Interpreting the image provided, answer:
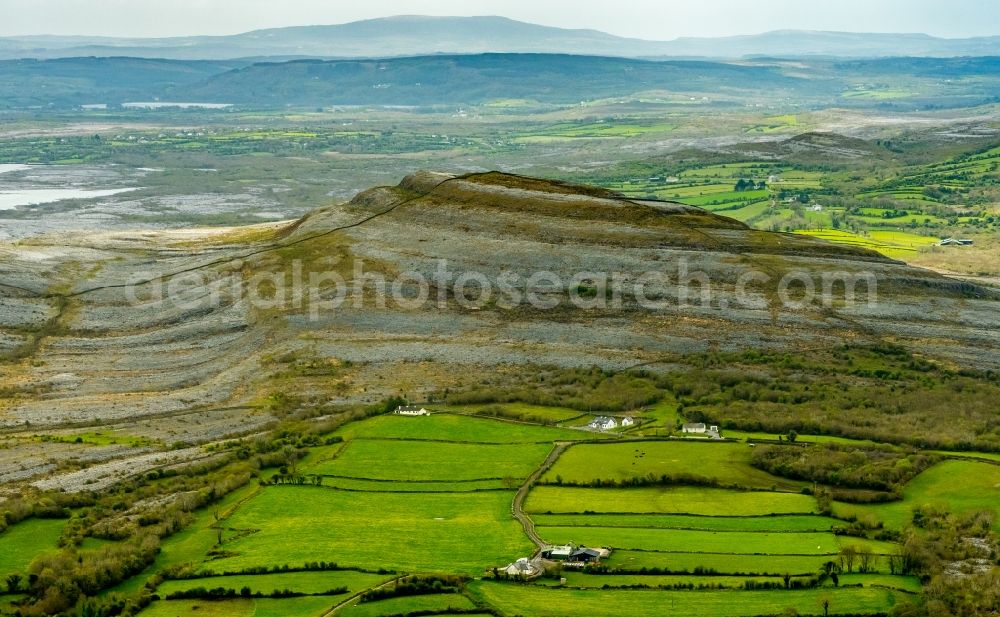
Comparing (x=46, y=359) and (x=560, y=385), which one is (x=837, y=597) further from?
(x=46, y=359)

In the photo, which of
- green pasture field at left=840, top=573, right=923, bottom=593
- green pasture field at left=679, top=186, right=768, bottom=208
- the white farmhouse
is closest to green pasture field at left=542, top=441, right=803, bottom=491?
the white farmhouse

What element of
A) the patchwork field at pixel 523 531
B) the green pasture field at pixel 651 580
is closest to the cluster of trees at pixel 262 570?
the patchwork field at pixel 523 531

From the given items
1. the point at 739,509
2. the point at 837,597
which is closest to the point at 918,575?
the point at 837,597

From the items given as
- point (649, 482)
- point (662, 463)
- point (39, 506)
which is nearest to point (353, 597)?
point (649, 482)

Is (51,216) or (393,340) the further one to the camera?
(51,216)

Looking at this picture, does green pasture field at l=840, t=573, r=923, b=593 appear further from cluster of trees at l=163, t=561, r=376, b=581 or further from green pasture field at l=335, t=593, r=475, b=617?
cluster of trees at l=163, t=561, r=376, b=581

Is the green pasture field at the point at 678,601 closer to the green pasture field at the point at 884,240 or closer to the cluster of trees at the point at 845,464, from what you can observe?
the cluster of trees at the point at 845,464
